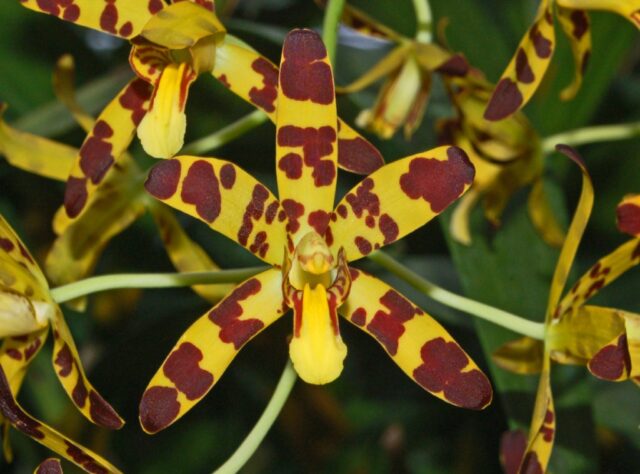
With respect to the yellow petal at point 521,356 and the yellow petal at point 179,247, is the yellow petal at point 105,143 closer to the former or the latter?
the yellow petal at point 179,247

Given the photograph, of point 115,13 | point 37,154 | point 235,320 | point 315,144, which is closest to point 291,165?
point 315,144

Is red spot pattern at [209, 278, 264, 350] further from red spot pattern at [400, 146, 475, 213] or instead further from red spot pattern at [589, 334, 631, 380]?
red spot pattern at [589, 334, 631, 380]

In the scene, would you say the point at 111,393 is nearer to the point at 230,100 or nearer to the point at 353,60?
the point at 230,100

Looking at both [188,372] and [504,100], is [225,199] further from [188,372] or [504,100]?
[504,100]

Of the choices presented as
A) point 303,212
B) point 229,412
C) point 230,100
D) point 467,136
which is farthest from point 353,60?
point 303,212

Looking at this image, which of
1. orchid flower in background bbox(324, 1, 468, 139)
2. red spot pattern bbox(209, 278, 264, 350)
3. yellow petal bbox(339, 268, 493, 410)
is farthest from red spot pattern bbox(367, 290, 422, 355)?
orchid flower in background bbox(324, 1, 468, 139)
